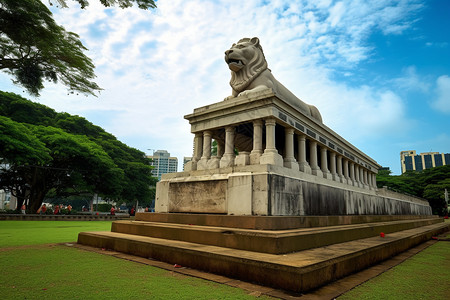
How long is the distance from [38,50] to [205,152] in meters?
7.01

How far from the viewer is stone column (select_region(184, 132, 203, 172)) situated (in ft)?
34.7

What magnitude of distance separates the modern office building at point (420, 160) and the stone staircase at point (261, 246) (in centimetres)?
14568

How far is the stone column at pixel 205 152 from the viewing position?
10227mm

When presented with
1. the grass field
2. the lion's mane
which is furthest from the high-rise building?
the grass field

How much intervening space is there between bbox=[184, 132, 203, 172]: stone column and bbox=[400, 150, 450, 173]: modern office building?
5682 inches

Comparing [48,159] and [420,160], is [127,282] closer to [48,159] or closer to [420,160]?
[48,159]

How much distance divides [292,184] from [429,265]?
3.63 metres

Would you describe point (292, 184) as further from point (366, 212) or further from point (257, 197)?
point (366, 212)

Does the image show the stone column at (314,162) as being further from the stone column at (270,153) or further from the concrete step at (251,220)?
the stone column at (270,153)

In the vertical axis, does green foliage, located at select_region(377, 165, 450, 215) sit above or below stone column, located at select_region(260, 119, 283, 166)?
above

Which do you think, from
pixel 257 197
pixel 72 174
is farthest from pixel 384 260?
pixel 72 174

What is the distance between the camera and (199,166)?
33.8 ft

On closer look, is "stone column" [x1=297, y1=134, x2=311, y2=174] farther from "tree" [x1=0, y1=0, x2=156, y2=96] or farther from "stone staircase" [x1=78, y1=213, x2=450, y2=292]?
"tree" [x1=0, y1=0, x2=156, y2=96]

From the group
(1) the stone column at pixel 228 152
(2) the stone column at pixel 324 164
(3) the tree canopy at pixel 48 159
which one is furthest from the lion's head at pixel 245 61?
(3) the tree canopy at pixel 48 159
